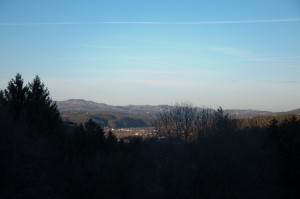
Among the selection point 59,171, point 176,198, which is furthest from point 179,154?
point 59,171

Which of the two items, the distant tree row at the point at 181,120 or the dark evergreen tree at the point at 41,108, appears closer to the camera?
the dark evergreen tree at the point at 41,108

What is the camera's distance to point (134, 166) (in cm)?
2581

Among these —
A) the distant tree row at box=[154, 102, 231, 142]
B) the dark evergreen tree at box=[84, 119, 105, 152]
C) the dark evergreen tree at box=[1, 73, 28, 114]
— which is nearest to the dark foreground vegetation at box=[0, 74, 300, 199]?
the dark evergreen tree at box=[1, 73, 28, 114]

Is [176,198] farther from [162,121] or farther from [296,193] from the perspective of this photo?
[162,121]

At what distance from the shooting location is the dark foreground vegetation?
1773cm

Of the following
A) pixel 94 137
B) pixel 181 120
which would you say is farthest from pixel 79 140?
pixel 181 120

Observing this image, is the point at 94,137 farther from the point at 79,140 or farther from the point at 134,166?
the point at 134,166

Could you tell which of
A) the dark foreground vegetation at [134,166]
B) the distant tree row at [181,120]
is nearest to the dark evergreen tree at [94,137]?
the dark foreground vegetation at [134,166]

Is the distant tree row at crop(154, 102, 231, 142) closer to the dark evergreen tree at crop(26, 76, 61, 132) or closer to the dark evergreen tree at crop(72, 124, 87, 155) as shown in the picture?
the dark evergreen tree at crop(72, 124, 87, 155)

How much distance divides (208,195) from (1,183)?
37.6 feet

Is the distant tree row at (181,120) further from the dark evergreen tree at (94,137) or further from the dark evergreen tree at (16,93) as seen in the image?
the dark evergreen tree at (16,93)

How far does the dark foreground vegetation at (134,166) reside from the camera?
698 inches

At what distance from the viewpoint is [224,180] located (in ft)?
71.4

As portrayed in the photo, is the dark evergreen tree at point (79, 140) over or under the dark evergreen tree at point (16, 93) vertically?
under
